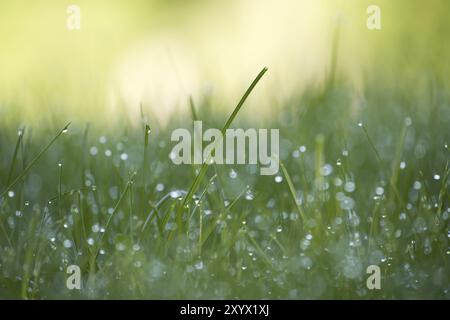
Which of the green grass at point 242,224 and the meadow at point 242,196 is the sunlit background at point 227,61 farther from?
the green grass at point 242,224

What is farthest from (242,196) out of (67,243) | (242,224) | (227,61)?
(227,61)

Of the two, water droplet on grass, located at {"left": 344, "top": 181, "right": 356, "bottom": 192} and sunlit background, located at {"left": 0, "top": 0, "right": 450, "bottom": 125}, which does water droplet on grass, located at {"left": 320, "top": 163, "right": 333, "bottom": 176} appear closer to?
water droplet on grass, located at {"left": 344, "top": 181, "right": 356, "bottom": 192}

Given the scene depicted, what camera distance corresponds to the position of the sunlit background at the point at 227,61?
7.69 ft

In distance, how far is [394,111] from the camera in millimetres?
2150

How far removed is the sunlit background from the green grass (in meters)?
0.29

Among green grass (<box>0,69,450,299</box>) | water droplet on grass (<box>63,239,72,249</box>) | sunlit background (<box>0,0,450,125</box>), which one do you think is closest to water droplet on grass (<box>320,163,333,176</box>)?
green grass (<box>0,69,450,299</box>)

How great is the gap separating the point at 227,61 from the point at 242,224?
6.60 ft

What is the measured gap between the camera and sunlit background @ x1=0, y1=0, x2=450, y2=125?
2344 mm

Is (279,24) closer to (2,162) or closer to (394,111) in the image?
(394,111)

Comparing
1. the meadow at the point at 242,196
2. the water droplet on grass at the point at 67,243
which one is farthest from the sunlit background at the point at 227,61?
the water droplet on grass at the point at 67,243

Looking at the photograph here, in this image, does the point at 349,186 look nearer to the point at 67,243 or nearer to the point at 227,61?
the point at 67,243

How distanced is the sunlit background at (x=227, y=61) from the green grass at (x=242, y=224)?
286 millimetres
